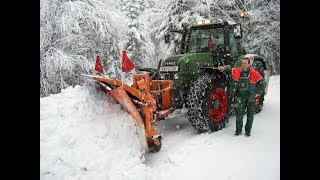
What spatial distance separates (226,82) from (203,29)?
133 centimetres

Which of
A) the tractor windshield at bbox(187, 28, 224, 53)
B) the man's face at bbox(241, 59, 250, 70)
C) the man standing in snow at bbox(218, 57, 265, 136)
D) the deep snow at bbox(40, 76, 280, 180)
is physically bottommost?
the deep snow at bbox(40, 76, 280, 180)

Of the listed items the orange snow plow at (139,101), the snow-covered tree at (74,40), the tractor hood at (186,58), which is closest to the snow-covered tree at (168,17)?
the snow-covered tree at (74,40)

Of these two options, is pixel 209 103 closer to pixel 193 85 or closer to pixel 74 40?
pixel 193 85

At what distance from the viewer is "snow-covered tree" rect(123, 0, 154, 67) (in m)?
9.84

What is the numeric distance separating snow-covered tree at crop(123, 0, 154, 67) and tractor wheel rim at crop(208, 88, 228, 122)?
147 inches

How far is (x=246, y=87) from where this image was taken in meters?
5.35

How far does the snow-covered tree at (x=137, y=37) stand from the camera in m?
9.84

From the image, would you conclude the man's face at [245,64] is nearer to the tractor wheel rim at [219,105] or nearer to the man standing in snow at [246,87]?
the man standing in snow at [246,87]

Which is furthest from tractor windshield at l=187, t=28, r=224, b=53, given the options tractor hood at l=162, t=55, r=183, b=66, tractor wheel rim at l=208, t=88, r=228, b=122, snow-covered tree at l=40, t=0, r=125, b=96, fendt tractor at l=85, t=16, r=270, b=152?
snow-covered tree at l=40, t=0, r=125, b=96

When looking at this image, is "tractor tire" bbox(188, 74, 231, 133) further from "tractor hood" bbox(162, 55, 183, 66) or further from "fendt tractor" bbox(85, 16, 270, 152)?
"tractor hood" bbox(162, 55, 183, 66)

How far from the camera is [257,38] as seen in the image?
28.5 feet

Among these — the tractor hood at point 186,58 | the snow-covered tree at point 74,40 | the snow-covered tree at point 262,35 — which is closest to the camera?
the tractor hood at point 186,58
